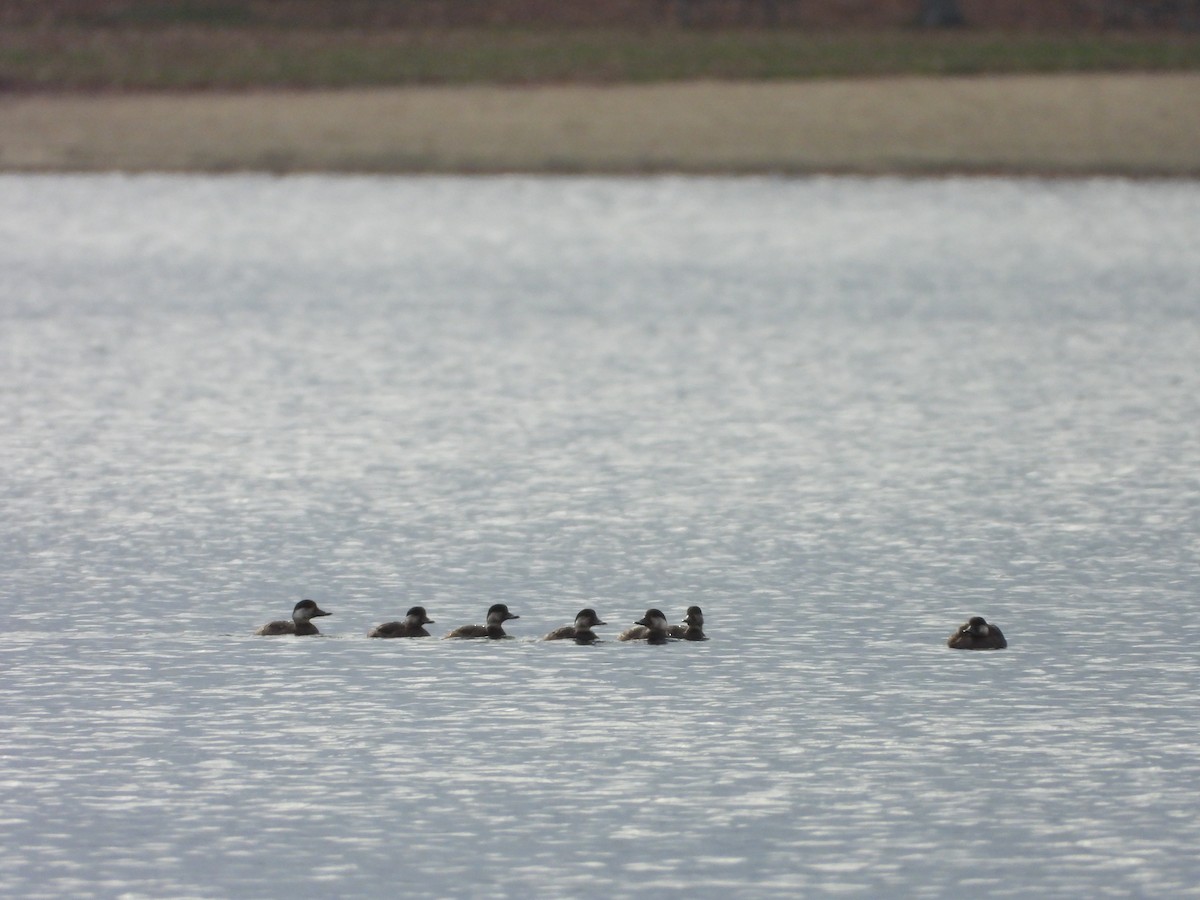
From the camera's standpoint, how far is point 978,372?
1703 centimetres

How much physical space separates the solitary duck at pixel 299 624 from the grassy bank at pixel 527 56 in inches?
932

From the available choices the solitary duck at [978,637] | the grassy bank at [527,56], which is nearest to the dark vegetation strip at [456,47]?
the grassy bank at [527,56]

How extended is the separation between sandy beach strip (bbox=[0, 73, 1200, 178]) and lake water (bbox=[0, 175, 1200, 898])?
339 inches

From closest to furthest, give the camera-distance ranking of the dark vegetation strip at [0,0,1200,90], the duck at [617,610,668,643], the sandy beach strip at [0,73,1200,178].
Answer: the duck at [617,610,668,643]
the sandy beach strip at [0,73,1200,178]
the dark vegetation strip at [0,0,1200,90]

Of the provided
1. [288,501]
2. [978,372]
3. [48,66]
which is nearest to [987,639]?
[288,501]

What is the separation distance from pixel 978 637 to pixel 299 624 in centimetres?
257

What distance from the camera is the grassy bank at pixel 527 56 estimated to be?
3300 centimetres

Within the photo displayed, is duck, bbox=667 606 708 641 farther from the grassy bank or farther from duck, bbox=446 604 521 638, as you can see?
the grassy bank

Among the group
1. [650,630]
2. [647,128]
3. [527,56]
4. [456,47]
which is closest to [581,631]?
[650,630]

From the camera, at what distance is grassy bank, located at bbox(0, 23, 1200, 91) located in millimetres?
33000

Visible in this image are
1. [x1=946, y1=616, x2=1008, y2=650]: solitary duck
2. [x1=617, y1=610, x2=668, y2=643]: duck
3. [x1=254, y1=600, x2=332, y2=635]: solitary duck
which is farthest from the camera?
[x1=254, y1=600, x2=332, y2=635]: solitary duck

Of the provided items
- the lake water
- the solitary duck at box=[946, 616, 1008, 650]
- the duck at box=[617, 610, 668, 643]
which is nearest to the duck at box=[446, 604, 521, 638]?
the lake water

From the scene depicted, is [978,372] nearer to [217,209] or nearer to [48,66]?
[217,209]

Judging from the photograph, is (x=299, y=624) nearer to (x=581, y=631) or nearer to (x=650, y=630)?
(x=581, y=631)
